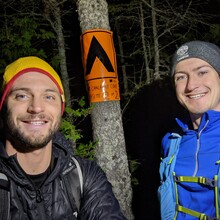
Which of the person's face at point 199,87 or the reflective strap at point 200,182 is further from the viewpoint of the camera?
the person's face at point 199,87

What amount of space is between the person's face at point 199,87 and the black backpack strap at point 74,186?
121cm

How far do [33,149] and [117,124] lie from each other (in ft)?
6.69

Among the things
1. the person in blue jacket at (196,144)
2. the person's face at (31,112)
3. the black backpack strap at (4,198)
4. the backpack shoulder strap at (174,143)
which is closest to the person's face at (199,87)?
the person in blue jacket at (196,144)

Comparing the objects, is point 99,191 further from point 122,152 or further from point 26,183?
point 122,152

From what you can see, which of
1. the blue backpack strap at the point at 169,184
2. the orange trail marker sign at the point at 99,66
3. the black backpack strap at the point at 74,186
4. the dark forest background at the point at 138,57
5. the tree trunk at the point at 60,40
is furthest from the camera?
the tree trunk at the point at 60,40

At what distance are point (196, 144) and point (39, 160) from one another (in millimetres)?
1344

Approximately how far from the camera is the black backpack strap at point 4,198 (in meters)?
1.99

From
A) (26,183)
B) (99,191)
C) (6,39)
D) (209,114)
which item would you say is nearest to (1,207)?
(26,183)

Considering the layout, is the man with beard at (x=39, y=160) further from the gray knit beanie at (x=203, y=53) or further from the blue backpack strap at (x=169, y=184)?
the gray knit beanie at (x=203, y=53)

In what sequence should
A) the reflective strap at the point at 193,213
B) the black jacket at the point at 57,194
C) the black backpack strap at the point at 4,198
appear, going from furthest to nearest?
the reflective strap at the point at 193,213 → the black jacket at the point at 57,194 → the black backpack strap at the point at 4,198

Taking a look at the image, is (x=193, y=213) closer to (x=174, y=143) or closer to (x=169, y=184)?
(x=169, y=184)

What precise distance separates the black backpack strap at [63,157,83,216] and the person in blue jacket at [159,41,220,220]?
883 millimetres

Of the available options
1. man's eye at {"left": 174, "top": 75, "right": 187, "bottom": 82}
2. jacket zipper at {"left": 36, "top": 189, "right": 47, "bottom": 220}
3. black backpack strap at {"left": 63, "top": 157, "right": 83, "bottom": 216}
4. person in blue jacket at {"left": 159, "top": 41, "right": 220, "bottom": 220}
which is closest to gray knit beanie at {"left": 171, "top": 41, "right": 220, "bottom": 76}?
person in blue jacket at {"left": 159, "top": 41, "right": 220, "bottom": 220}

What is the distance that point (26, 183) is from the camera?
2.13 metres
